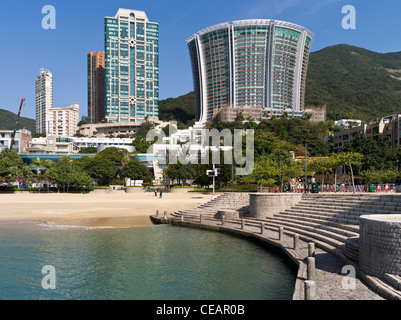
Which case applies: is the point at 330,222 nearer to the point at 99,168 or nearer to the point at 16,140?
the point at 99,168

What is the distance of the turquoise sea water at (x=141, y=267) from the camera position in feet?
40.6

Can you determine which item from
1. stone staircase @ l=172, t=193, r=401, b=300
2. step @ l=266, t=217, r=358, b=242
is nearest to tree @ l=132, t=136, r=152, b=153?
stone staircase @ l=172, t=193, r=401, b=300

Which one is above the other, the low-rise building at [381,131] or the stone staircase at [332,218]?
the low-rise building at [381,131]

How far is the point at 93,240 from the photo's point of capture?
69.7ft

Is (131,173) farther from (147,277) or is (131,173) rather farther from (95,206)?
(147,277)

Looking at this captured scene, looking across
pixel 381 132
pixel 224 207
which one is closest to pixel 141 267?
pixel 224 207

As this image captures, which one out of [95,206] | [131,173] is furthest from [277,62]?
[95,206]

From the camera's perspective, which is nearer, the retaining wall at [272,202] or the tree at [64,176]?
the retaining wall at [272,202]

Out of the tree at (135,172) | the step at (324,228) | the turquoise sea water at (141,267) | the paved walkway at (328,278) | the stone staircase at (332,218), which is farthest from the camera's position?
the tree at (135,172)

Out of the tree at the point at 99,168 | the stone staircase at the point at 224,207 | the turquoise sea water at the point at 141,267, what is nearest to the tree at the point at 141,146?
the tree at the point at 99,168

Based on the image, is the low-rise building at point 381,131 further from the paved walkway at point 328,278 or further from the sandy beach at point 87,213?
the paved walkway at point 328,278

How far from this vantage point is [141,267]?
50.6 ft
